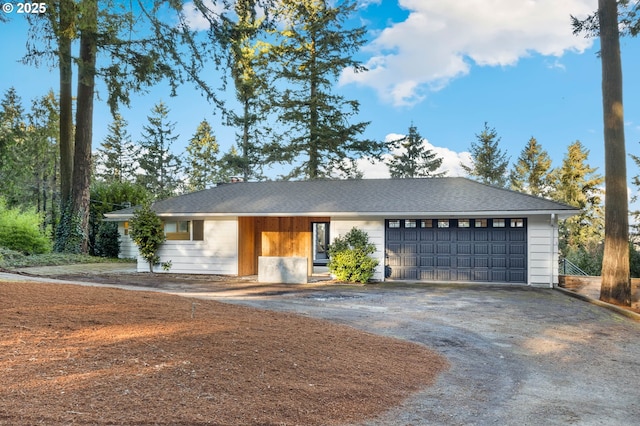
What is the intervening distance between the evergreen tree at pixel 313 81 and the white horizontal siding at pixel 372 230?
11034 mm

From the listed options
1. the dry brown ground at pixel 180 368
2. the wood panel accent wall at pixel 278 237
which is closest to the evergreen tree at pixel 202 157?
the wood panel accent wall at pixel 278 237

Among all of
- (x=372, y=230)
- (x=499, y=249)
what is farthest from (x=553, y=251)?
(x=372, y=230)

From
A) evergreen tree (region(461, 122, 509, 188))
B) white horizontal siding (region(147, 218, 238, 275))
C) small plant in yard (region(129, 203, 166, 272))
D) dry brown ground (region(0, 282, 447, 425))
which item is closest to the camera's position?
dry brown ground (region(0, 282, 447, 425))

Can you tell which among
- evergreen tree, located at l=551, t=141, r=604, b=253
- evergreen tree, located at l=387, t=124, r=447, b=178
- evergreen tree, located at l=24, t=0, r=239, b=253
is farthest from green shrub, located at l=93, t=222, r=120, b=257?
evergreen tree, located at l=551, t=141, r=604, b=253

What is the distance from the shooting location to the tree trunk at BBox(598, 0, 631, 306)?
11227 mm

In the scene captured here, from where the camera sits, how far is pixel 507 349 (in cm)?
628

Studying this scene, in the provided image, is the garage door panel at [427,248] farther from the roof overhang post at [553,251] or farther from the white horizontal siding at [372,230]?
the roof overhang post at [553,251]

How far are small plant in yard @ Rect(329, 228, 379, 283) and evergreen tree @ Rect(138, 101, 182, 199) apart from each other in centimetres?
2996

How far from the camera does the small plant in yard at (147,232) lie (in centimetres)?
1611

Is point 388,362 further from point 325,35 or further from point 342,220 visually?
point 325,35

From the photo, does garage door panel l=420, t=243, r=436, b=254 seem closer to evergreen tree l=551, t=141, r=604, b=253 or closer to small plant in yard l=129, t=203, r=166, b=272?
small plant in yard l=129, t=203, r=166, b=272

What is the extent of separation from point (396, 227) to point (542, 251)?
4758 millimetres

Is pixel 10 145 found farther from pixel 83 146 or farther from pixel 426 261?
pixel 426 261

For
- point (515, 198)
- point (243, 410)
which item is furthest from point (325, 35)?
point (243, 410)
